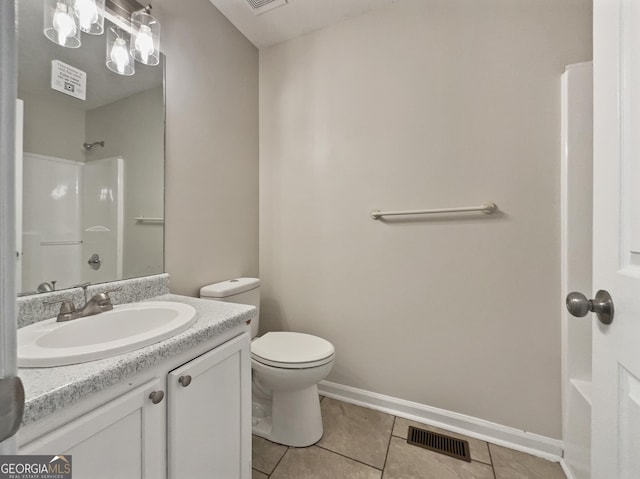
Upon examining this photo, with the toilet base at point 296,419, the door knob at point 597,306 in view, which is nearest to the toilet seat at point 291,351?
the toilet base at point 296,419

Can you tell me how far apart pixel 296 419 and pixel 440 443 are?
28.6 inches

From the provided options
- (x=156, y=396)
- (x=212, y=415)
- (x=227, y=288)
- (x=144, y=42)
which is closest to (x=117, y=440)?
(x=156, y=396)

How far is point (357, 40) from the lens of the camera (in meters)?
1.62

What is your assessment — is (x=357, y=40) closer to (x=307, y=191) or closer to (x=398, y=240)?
(x=307, y=191)

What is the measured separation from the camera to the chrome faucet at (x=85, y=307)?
0.84m

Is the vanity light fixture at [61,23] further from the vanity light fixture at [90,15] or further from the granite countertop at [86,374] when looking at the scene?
the granite countertop at [86,374]

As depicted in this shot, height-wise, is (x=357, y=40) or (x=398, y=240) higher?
(x=357, y=40)

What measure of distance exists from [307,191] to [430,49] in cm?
104

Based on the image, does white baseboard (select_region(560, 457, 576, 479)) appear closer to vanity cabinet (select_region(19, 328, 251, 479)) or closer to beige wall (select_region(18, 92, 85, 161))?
vanity cabinet (select_region(19, 328, 251, 479))

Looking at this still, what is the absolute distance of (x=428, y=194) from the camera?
1461 millimetres

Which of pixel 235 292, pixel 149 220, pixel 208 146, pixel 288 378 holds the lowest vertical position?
pixel 288 378

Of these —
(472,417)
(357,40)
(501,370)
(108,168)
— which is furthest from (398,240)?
(108,168)

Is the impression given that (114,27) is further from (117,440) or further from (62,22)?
(117,440)

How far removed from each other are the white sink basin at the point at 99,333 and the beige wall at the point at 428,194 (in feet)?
3.14
